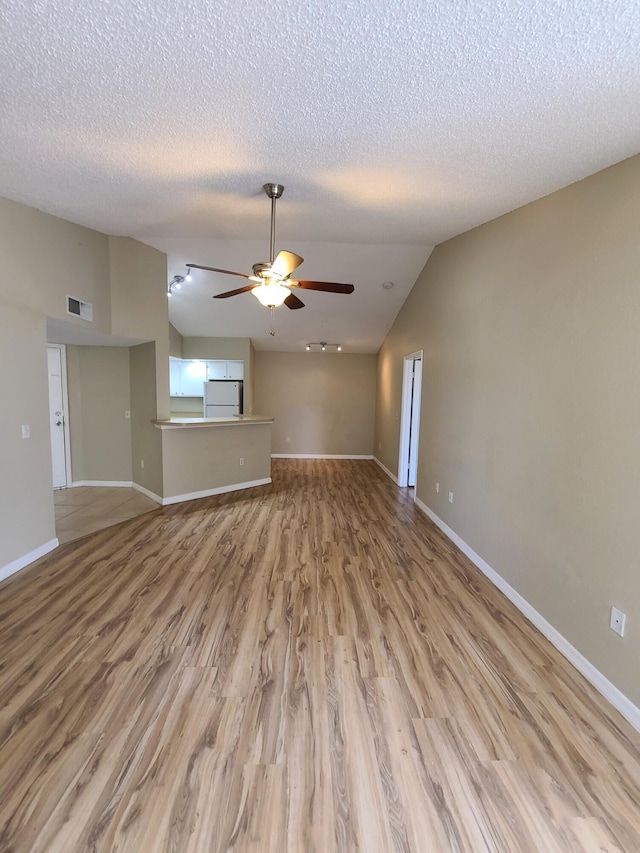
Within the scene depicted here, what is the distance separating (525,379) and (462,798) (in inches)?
87.6

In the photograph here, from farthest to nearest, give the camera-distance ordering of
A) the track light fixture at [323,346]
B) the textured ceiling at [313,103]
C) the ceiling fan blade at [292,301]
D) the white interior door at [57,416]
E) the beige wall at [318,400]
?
the beige wall at [318,400] < the track light fixture at [323,346] < the white interior door at [57,416] < the ceiling fan blade at [292,301] < the textured ceiling at [313,103]

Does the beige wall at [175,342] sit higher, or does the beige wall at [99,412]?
the beige wall at [175,342]

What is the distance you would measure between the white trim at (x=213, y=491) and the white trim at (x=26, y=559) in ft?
4.41

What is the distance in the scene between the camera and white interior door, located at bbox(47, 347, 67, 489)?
4.77 m

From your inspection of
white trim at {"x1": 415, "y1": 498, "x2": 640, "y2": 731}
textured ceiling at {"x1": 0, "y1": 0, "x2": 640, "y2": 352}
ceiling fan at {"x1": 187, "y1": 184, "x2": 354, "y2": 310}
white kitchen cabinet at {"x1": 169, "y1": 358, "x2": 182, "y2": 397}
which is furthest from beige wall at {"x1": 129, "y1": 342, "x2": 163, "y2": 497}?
white trim at {"x1": 415, "y1": 498, "x2": 640, "y2": 731}

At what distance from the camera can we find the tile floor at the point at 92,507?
3715 millimetres

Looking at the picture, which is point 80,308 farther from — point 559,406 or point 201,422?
point 559,406

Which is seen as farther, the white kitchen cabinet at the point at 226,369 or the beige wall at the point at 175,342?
the white kitchen cabinet at the point at 226,369

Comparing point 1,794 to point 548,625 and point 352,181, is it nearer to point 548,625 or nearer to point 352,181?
point 548,625

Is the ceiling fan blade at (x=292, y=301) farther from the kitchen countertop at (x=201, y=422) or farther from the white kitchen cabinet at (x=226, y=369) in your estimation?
the white kitchen cabinet at (x=226, y=369)

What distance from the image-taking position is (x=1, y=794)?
129cm

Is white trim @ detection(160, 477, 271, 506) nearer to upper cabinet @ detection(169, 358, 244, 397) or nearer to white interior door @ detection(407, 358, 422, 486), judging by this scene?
white interior door @ detection(407, 358, 422, 486)

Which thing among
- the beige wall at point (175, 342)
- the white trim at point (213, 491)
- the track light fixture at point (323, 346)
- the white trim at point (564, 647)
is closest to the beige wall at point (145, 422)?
the white trim at point (213, 491)

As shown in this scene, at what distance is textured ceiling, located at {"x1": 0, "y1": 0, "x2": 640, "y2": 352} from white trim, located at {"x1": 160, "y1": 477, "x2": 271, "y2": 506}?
10.0 ft
